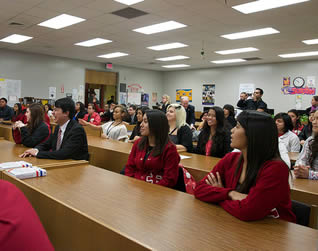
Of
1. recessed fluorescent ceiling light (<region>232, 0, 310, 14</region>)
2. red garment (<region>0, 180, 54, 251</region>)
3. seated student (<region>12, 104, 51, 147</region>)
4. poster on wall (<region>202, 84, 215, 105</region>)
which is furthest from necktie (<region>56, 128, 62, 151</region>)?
poster on wall (<region>202, 84, 215, 105</region>)

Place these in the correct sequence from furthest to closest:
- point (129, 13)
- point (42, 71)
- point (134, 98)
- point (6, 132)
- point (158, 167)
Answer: point (134, 98) → point (42, 71) → point (6, 132) → point (129, 13) → point (158, 167)

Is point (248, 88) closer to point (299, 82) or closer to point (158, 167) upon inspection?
point (299, 82)

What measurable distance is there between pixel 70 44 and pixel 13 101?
124 inches

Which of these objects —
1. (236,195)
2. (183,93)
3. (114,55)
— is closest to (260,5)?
(236,195)

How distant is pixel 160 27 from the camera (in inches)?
247

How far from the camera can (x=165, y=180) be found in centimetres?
221

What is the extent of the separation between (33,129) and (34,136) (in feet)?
0.49

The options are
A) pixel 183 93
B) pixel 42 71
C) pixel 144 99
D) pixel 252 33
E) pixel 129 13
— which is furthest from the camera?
pixel 144 99

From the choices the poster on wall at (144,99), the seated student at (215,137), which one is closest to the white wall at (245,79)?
the poster on wall at (144,99)

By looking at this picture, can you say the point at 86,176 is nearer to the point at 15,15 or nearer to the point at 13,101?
the point at 15,15

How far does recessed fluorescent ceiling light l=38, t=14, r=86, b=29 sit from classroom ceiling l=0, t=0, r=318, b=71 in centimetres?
15

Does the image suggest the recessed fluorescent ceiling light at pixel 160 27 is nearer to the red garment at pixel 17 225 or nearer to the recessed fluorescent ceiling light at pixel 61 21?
the recessed fluorescent ceiling light at pixel 61 21

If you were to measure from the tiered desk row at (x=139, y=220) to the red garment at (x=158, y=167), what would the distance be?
29 centimetres

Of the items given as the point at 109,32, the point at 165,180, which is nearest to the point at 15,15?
the point at 109,32
